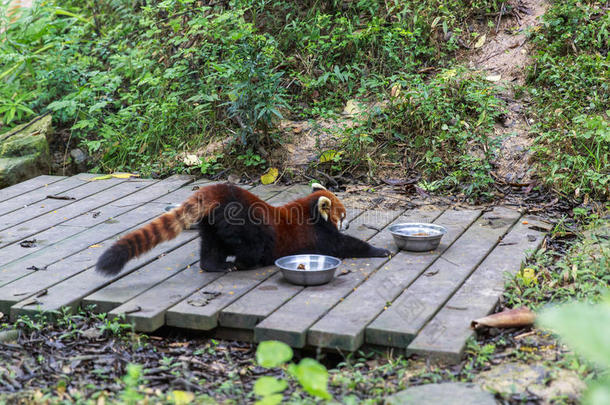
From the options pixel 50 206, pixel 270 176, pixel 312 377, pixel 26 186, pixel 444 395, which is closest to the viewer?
pixel 312 377

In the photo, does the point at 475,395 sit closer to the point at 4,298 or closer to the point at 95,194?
the point at 4,298

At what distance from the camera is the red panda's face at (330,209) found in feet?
15.3

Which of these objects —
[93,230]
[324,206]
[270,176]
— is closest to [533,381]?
[324,206]

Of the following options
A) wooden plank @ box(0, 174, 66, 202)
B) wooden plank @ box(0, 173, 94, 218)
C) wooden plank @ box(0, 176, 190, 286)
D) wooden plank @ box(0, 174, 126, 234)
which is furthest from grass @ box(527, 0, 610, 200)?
wooden plank @ box(0, 174, 66, 202)

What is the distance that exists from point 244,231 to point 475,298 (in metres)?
1.50

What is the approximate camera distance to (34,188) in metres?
6.59

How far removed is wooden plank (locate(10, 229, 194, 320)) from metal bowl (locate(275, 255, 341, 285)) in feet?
3.29

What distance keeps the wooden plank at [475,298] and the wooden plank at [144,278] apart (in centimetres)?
162

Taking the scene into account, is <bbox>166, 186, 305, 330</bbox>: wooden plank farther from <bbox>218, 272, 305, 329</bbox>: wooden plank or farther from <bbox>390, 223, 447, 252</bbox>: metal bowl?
<bbox>390, 223, 447, 252</bbox>: metal bowl

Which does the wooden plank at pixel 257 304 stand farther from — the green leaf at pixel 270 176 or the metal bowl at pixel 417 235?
the green leaf at pixel 270 176

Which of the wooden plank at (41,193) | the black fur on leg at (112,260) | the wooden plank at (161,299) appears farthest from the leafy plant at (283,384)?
the wooden plank at (41,193)

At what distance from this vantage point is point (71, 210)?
5.88m

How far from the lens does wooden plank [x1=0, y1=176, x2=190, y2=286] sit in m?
4.68

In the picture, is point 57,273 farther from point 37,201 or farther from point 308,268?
point 37,201
